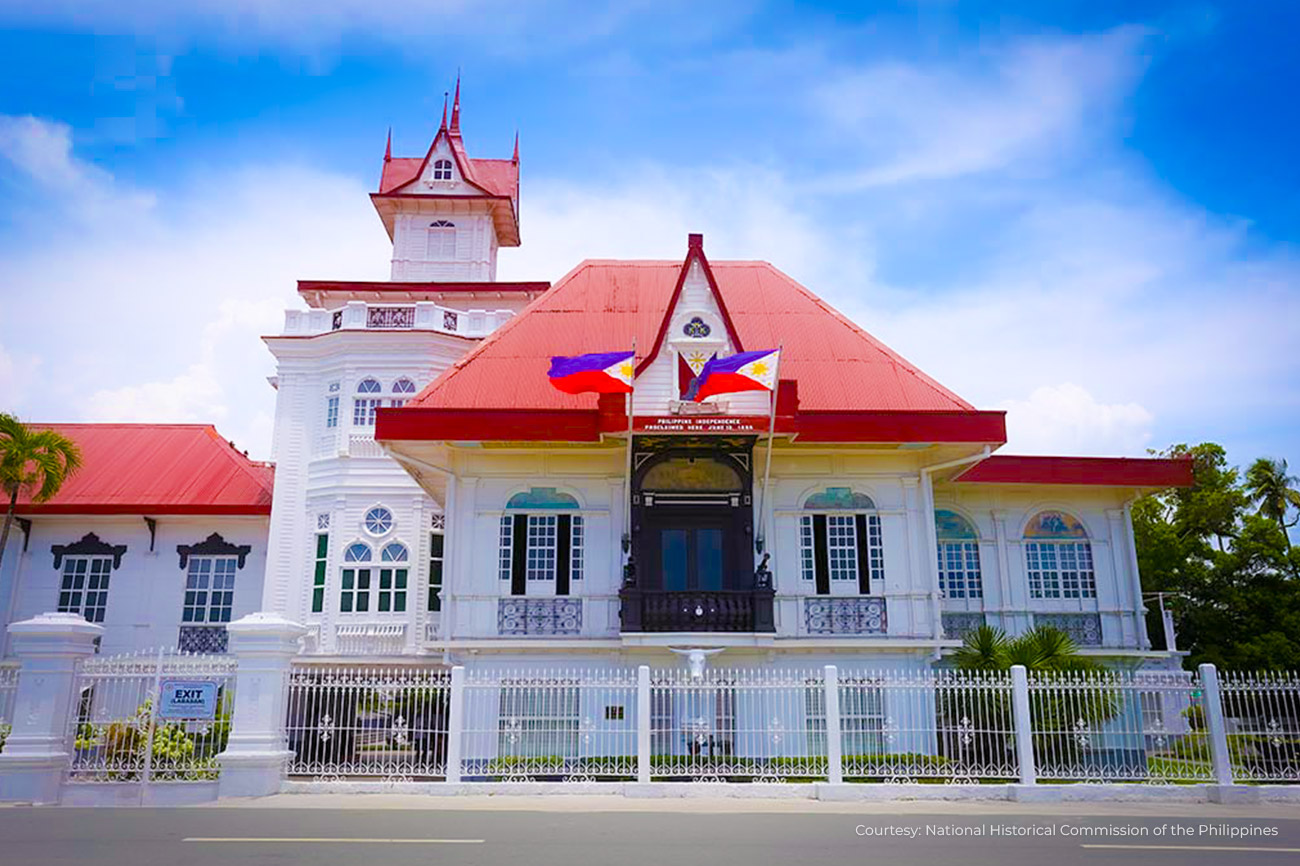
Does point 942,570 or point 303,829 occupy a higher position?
point 942,570

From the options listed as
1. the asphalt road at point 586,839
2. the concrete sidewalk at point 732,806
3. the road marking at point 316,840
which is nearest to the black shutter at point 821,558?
the concrete sidewalk at point 732,806

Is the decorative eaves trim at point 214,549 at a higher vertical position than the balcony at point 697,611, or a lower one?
higher

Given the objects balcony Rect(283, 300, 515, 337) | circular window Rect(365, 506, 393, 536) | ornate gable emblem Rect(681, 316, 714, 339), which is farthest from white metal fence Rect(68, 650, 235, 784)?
balcony Rect(283, 300, 515, 337)

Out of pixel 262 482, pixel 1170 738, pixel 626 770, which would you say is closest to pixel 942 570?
pixel 1170 738

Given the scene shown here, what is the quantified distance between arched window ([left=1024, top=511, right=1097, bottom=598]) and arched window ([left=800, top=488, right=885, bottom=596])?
4.61 meters

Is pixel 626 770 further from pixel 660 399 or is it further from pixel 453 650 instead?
pixel 660 399

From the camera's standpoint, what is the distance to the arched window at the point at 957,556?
20.8 meters

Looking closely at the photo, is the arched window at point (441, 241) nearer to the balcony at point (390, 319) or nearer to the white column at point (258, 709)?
the balcony at point (390, 319)

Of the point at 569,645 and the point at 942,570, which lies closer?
the point at 569,645

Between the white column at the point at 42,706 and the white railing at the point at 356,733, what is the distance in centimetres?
289

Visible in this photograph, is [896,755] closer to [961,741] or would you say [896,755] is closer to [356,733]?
[961,741]

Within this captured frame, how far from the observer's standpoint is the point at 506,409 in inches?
688

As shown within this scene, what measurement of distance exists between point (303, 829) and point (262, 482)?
17332 mm

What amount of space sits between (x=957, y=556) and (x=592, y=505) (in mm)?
8213
